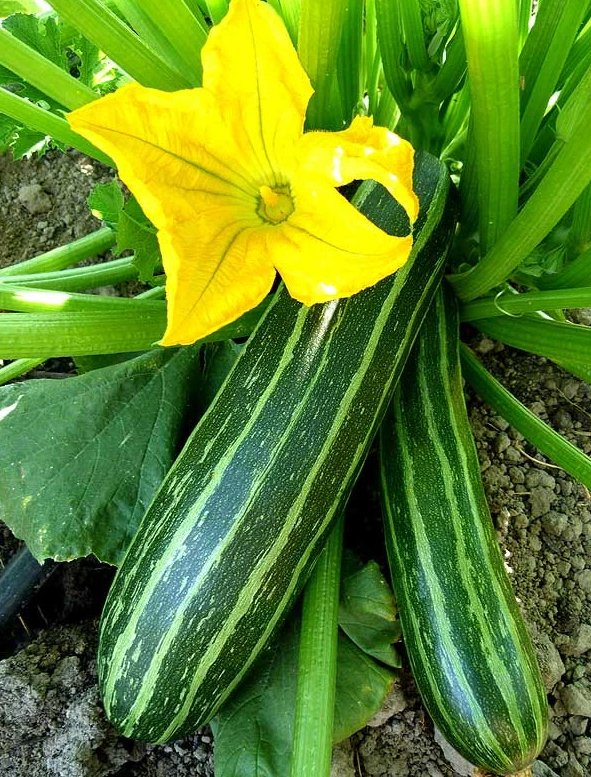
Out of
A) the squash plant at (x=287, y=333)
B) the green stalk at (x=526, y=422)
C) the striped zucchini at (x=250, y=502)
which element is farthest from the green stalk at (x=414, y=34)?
the green stalk at (x=526, y=422)

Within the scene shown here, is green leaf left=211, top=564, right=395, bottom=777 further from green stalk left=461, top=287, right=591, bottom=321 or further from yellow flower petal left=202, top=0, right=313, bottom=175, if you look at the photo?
yellow flower petal left=202, top=0, right=313, bottom=175

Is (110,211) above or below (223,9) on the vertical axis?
below

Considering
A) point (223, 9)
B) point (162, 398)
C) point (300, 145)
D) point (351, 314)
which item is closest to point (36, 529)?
point (162, 398)

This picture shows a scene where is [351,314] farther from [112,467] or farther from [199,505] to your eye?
[112,467]

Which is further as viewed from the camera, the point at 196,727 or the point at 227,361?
the point at 227,361

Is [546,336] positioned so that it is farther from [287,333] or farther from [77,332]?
[77,332]
